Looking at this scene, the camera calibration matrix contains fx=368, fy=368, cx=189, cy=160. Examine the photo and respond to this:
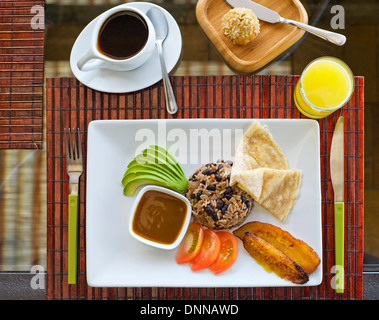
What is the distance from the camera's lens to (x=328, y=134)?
133cm

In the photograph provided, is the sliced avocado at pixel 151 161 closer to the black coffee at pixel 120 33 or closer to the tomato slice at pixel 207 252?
the tomato slice at pixel 207 252

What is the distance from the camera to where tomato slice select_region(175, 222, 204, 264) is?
4.12 feet

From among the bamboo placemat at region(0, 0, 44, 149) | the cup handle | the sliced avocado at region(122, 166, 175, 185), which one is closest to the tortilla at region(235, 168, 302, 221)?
the sliced avocado at region(122, 166, 175, 185)

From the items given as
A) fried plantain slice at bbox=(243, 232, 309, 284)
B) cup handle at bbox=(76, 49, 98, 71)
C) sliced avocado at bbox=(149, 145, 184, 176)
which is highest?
cup handle at bbox=(76, 49, 98, 71)

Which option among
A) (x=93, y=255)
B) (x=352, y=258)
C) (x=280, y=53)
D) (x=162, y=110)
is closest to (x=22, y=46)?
(x=162, y=110)

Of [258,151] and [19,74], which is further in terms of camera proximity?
[19,74]

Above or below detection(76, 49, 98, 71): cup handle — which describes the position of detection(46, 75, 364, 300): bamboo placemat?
below

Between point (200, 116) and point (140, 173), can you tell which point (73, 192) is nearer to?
point (140, 173)

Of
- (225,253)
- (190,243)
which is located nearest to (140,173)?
(190,243)

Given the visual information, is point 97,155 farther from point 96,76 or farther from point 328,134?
point 328,134

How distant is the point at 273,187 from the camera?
1.25 m

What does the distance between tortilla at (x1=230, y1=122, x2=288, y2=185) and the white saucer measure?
0.37m

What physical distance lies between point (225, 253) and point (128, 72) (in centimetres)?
72

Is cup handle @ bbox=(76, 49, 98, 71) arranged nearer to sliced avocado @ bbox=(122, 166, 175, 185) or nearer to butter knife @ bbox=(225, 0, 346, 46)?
sliced avocado @ bbox=(122, 166, 175, 185)
